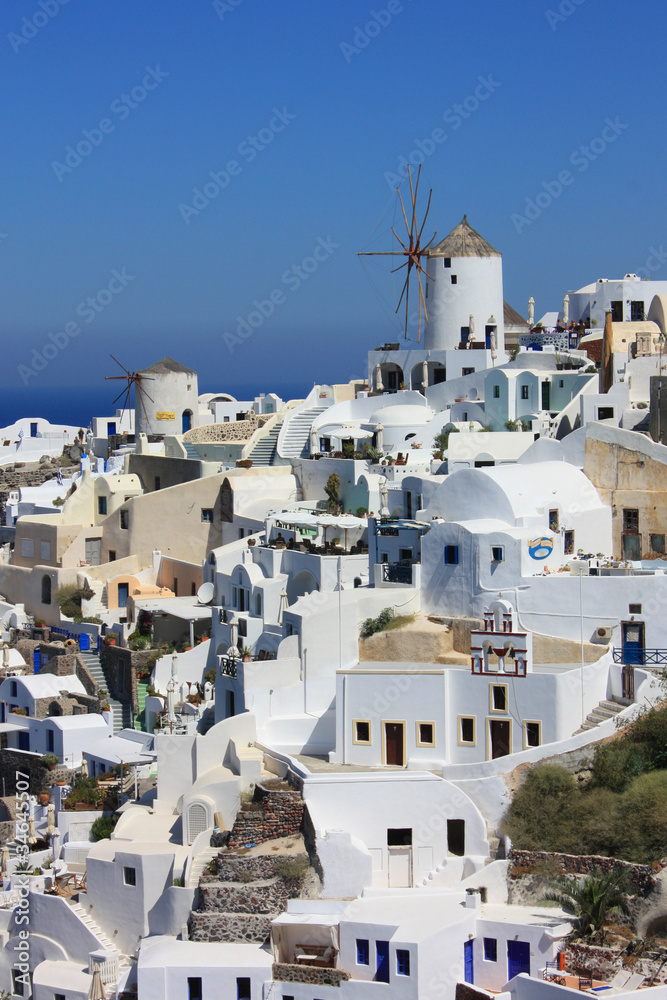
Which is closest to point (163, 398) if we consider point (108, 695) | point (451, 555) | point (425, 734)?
point (108, 695)

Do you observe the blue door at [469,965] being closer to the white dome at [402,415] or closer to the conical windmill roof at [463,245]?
the white dome at [402,415]

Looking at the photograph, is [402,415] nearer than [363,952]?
No

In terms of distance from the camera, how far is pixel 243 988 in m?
26.2

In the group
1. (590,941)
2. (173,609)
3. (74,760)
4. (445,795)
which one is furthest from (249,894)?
(173,609)

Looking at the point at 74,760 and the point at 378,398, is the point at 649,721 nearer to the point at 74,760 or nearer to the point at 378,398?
the point at 74,760

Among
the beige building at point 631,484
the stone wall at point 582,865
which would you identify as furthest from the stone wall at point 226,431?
the stone wall at point 582,865

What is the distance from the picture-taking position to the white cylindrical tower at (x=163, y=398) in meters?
52.6

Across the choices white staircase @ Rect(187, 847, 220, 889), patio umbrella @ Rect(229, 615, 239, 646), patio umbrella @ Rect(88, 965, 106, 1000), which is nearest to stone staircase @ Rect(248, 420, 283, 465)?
patio umbrella @ Rect(229, 615, 239, 646)

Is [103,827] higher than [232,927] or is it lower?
higher

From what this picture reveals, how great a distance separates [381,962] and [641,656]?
863 cm

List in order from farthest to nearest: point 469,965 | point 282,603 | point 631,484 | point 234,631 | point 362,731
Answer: point 234,631
point 282,603
point 631,484
point 362,731
point 469,965

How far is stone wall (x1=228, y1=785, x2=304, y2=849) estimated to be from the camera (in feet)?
92.7

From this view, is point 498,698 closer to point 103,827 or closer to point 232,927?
point 232,927

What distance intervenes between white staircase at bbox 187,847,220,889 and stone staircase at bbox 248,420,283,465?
19.2m
